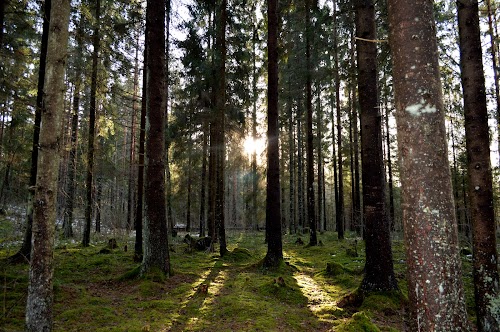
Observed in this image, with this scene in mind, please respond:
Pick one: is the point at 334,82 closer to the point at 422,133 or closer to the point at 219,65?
the point at 219,65

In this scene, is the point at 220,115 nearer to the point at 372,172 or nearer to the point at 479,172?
the point at 372,172

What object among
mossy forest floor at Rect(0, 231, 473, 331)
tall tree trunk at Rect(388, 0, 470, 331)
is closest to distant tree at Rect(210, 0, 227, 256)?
mossy forest floor at Rect(0, 231, 473, 331)

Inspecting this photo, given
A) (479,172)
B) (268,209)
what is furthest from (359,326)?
(268,209)

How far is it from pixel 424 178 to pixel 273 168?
23.3ft

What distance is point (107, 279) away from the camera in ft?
24.4

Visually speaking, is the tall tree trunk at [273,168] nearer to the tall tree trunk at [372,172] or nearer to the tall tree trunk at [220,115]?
the tall tree trunk at [220,115]

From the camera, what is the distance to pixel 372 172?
6098mm

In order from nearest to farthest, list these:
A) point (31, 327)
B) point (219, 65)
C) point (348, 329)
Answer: point (31, 327) → point (348, 329) → point (219, 65)

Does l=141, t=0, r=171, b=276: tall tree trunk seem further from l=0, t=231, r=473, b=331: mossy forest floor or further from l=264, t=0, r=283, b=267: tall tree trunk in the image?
l=264, t=0, r=283, b=267: tall tree trunk

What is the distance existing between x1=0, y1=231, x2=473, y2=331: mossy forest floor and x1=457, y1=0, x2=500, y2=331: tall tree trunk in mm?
1340

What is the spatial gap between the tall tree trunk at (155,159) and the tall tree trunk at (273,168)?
3.10 meters

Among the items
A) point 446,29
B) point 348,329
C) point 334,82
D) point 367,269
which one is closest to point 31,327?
point 348,329

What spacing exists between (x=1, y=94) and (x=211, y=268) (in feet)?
22.8

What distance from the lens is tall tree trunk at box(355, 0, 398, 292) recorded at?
575cm
